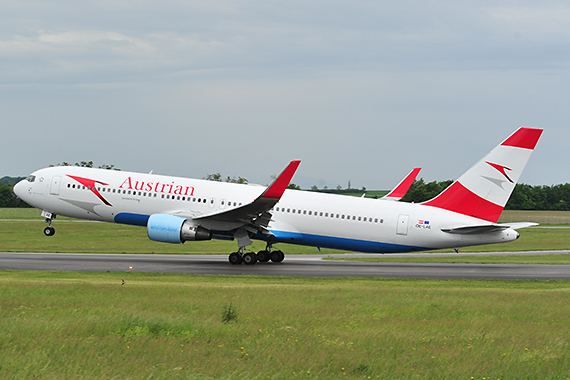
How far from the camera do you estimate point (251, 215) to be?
32.6 metres

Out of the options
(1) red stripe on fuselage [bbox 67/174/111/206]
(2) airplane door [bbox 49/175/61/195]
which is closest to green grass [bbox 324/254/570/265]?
(1) red stripe on fuselage [bbox 67/174/111/206]

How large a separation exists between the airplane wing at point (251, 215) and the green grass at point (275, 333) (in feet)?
31.4

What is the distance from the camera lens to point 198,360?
11180 millimetres

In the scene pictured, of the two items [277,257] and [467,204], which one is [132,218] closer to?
[277,257]

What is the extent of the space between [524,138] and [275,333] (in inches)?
944

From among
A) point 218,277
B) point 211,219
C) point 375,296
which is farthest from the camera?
point 211,219

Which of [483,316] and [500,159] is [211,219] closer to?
[500,159]

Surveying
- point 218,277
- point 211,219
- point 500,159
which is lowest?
point 218,277

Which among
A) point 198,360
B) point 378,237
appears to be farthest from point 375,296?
point 378,237

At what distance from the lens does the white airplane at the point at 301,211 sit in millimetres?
32844

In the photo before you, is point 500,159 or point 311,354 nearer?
point 311,354

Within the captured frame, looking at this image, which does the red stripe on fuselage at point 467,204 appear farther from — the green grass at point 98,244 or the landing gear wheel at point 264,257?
the green grass at point 98,244

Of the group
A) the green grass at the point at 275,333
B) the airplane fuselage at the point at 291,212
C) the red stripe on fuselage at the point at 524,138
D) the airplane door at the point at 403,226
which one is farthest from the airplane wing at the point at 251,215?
the red stripe on fuselage at the point at 524,138

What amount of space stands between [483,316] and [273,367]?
315 inches
